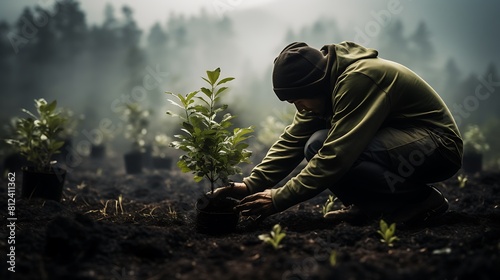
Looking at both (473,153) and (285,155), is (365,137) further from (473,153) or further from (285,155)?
(473,153)

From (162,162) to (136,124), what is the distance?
913 mm

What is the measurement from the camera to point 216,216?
277cm

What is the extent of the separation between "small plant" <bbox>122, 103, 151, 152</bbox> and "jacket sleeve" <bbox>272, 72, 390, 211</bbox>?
536cm

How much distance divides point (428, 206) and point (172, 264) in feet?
6.35

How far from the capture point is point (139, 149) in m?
7.38

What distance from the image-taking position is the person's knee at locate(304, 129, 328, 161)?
292 centimetres

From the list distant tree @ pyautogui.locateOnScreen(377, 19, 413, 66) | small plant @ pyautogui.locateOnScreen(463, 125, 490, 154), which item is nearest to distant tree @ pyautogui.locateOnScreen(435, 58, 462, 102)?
distant tree @ pyautogui.locateOnScreen(377, 19, 413, 66)

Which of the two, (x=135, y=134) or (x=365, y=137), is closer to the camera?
(x=365, y=137)

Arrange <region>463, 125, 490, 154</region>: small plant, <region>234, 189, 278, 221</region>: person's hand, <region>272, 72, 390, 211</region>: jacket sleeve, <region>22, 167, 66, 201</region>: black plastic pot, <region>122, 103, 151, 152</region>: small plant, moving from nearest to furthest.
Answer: <region>272, 72, 390, 211</region>: jacket sleeve, <region>234, 189, 278, 221</region>: person's hand, <region>22, 167, 66, 201</region>: black plastic pot, <region>463, 125, 490, 154</region>: small plant, <region>122, 103, 151, 152</region>: small plant

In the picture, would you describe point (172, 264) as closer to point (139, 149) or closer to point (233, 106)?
point (139, 149)

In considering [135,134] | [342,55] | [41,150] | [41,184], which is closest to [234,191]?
[342,55]

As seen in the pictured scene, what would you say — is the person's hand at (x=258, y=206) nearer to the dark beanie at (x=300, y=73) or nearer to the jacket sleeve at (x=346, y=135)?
the jacket sleeve at (x=346, y=135)

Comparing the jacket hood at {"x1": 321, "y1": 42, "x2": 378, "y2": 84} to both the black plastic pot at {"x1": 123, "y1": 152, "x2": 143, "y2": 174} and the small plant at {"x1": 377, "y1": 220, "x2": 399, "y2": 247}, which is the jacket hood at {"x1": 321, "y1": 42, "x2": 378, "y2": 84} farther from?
the black plastic pot at {"x1": 123, "y1": 152, "x2": 143, "y2": 174}

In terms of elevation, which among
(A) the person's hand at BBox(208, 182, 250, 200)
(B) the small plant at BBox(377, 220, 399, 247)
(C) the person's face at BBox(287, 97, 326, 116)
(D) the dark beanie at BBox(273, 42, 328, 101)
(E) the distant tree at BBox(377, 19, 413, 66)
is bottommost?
(B) the small plant at BBox(377, 220, 399, 247)
